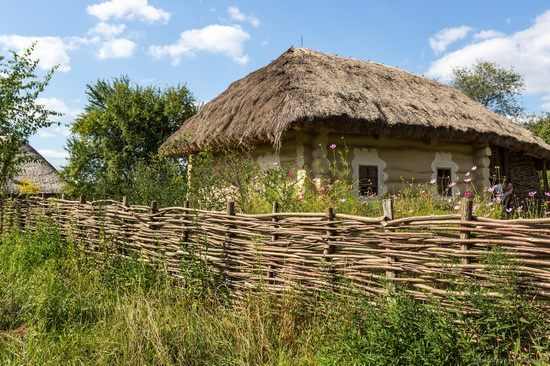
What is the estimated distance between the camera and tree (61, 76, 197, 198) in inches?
626

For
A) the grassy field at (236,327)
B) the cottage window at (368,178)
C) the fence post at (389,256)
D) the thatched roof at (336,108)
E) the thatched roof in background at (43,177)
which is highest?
the thatched roof at (336,108)

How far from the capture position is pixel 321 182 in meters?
7.88

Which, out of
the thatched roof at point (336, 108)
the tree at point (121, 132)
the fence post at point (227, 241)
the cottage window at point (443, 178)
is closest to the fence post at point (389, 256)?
the fence post at point (227, 241)

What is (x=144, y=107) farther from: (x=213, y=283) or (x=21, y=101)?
(x=213, y=283)

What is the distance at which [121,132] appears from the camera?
16.5 meters

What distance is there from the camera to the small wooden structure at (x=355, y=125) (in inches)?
329

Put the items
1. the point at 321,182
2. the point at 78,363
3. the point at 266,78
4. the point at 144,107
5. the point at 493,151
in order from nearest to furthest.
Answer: the point at 78,363 < the point at 321,182 < the point at 266,78 < the point at 493,151 < the point at 144,107

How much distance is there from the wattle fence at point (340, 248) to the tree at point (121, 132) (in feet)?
34.2

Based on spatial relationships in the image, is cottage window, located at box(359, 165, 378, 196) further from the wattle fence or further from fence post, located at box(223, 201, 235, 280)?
fence post, located at box(223, 201, 235, 280)

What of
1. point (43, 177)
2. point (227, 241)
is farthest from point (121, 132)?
point (227, 241)

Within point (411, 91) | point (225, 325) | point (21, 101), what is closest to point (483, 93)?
point (411, 91)

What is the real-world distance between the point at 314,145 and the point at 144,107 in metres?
9.54

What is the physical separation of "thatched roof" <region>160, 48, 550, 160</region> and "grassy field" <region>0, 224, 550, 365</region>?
3800 millimetres

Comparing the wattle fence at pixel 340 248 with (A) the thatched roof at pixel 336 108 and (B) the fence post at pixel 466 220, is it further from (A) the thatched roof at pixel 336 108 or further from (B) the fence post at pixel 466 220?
(A) the thatched roof at pixel 336 108
